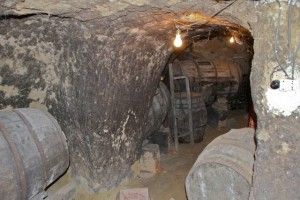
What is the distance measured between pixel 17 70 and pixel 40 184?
1664 mm

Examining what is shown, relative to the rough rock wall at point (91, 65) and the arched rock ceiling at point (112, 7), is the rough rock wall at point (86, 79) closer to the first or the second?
the rough rock wall at point (91, 65)

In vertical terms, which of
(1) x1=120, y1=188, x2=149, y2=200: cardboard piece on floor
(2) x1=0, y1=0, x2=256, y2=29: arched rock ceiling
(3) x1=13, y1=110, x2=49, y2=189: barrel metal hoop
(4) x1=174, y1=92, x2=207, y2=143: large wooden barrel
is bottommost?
(1) x1=120, y1=188, x2=149, y2=200: cardboard piece on floor

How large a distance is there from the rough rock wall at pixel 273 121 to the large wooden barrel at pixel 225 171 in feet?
0.58

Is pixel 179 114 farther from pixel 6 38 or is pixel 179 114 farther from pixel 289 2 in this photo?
pixel 289 2

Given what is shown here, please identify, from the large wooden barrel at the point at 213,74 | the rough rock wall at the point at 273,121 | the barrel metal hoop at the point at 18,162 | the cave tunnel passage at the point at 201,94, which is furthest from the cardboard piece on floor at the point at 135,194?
the large wooden barrel at the point at 213,74

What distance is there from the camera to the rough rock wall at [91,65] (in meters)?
3.41

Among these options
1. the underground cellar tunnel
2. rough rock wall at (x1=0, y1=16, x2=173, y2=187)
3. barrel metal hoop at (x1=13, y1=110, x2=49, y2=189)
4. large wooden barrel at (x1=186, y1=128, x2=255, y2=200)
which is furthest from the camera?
rough rock wall at (x1=0, y1=16, x2=173, y2=187)

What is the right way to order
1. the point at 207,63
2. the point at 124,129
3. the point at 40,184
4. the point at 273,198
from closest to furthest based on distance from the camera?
the point at 273,198, the point at 40,184, the point at 124,129, the point at 207,63

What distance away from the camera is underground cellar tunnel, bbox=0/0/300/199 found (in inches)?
101

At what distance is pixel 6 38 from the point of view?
12.5 ft

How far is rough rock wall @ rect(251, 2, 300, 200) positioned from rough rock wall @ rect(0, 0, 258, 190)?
25.0 inches

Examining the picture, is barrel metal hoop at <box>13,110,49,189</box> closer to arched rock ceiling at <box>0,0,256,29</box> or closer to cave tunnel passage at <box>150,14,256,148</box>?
arched rock ceiling at <box>0,0,256,29</box>

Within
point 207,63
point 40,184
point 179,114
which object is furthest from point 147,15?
point 207,63

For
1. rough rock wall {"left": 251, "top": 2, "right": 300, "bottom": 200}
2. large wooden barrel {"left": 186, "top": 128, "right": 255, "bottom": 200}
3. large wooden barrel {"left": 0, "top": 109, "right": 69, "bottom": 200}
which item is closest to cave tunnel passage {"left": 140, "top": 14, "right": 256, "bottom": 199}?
large wooden barrel {"left": 186, "top": 128, "right": 255, "bottom": 200}
